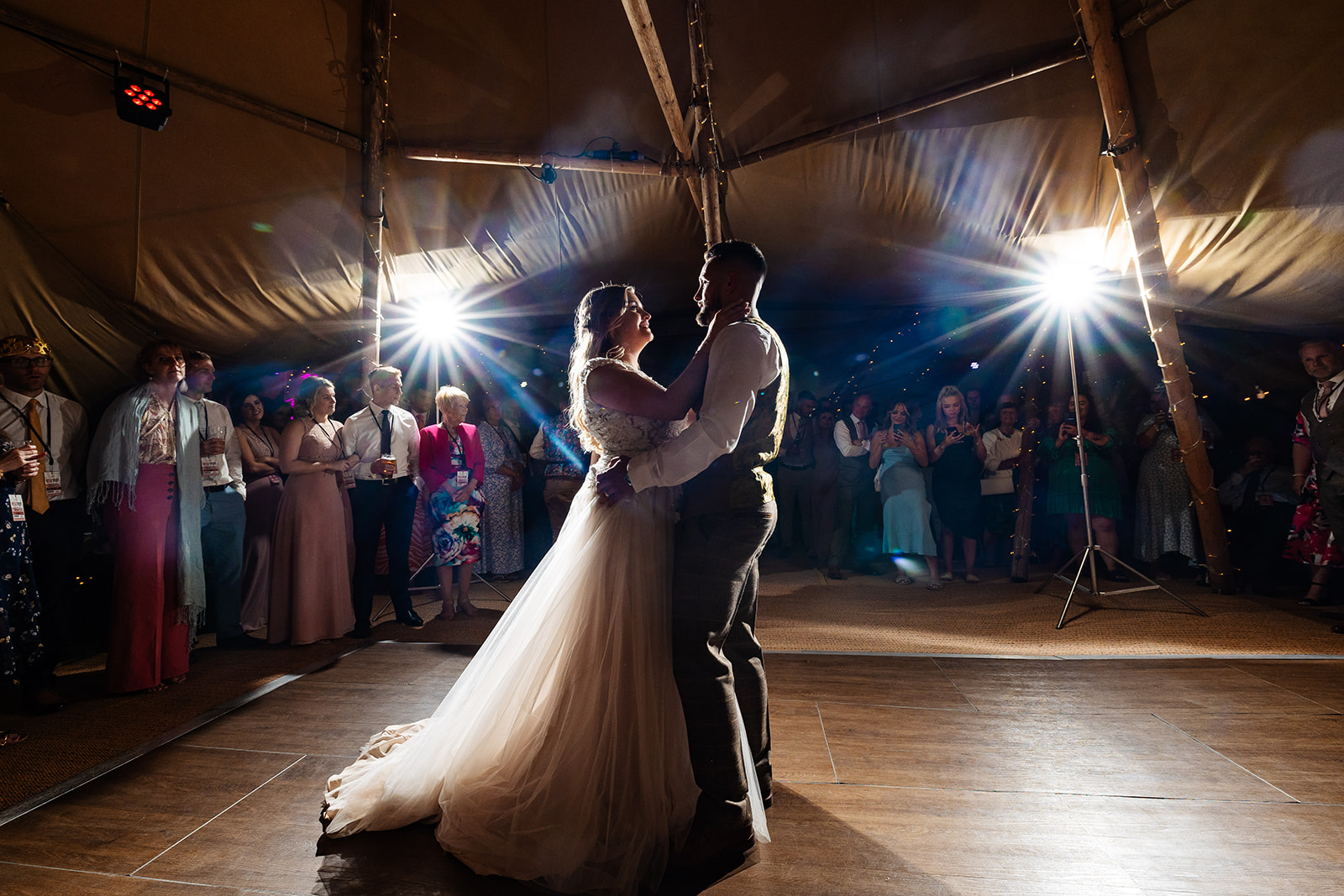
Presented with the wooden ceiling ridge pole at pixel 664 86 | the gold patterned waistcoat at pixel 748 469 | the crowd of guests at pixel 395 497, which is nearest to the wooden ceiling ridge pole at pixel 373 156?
the crowd of guests at pixel 395 497

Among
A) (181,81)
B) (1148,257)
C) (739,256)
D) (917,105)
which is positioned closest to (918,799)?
(739,256)

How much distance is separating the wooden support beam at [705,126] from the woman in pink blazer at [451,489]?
2.24 m

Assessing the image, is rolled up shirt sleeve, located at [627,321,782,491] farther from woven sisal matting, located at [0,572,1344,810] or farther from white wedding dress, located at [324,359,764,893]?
woven sisal matting, located at [0,572,1344,810]

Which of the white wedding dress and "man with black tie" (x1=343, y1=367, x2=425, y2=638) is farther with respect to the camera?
"man with black tie" (x1=343, y1=367, x2=425, y2=638)

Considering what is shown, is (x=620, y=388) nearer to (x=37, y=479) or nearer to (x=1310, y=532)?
(x=37, y=479)

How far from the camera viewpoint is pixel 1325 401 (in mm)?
3578

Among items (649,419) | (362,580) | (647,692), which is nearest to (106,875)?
(647,692)

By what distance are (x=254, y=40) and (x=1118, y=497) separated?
21.4 ft

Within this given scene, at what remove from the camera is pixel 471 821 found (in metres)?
1.50

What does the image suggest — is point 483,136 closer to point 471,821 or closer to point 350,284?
point 350,284

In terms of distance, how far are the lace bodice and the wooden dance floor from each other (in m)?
1.02

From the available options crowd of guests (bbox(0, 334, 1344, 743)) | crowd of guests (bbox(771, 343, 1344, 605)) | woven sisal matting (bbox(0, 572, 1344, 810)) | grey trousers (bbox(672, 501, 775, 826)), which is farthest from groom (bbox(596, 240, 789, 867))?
crowd of guests (bbox(771, 343, 1344, 605))

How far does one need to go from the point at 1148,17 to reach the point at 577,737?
4.40m

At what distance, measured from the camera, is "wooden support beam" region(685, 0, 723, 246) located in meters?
4.23
